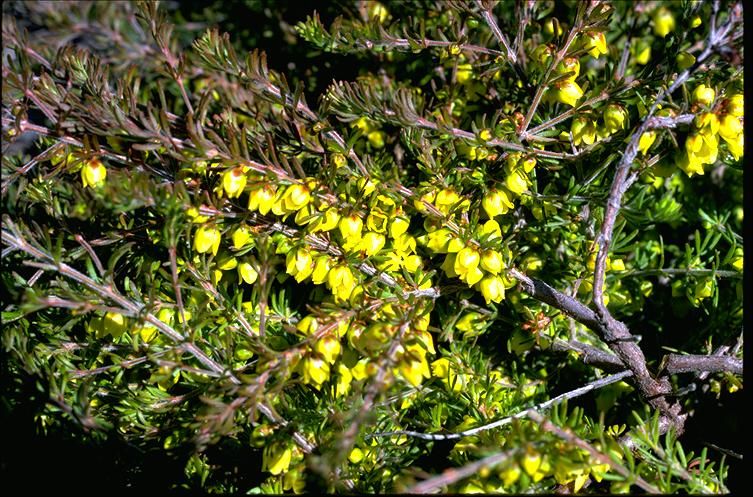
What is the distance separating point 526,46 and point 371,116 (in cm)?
67

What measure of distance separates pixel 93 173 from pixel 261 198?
1.08 ft

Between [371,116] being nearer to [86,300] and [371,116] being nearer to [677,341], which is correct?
[86,300]

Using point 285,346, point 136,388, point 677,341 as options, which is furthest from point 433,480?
point 677,341

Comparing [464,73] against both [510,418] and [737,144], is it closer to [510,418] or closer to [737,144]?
[737,144]

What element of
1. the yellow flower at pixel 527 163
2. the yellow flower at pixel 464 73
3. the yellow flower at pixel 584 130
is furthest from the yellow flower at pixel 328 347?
the yellow flower at pixel 464 73

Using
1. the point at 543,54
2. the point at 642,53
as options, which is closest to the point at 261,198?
the point at 543,54

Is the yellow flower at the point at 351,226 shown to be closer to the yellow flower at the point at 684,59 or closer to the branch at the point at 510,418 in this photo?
the branch at the point at 510,418

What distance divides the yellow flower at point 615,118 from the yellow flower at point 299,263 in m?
0.71

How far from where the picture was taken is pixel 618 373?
142cm

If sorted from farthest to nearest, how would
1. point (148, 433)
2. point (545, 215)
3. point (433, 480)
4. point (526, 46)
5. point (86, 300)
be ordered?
1. point (526, 46)
2. point (545, 215)
3. point (148, 433)
4. point (86, 300)
5. point (433, 480)

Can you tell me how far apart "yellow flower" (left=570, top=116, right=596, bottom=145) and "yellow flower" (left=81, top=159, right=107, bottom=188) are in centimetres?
100

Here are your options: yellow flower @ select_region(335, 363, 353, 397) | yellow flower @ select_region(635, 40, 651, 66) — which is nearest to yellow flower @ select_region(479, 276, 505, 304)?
yellow flower @ select_region(335, 363, 353, 397)

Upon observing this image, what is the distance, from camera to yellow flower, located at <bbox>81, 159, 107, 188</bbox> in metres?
1.27

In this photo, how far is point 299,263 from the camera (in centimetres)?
133
